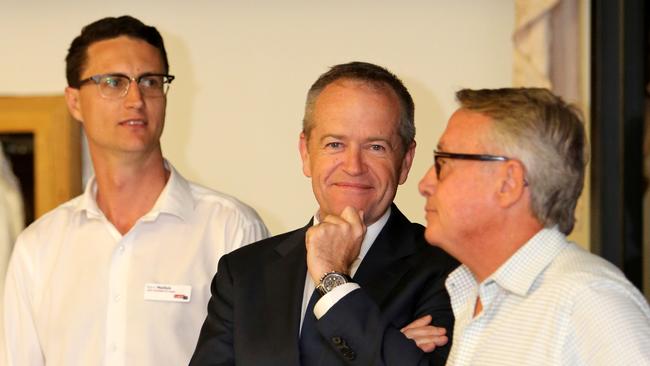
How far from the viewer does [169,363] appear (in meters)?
3.62

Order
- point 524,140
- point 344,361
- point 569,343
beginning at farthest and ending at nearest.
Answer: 1. point 344,361
2. point 524,140
3. point 569,343

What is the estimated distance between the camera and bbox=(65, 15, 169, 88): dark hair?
12.7 feet

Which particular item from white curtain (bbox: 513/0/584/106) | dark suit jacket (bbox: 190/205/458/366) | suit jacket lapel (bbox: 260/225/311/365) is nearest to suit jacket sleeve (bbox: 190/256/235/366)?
dark suit jacket (bbox: 190/205/458/366)

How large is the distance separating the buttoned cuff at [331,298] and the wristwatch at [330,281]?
0.9 inches

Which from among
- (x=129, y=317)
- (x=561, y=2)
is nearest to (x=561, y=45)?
(x=561, y=2)

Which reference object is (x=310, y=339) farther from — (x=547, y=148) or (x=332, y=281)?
(x=547, y=148)

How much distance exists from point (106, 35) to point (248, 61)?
173 centimetres

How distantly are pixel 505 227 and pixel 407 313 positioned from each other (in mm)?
585

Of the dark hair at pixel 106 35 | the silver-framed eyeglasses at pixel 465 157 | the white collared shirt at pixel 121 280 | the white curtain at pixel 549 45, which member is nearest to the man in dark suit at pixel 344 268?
the silver-framed eyeglasses at pixel 465 157

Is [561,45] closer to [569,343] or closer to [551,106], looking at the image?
[551,106]

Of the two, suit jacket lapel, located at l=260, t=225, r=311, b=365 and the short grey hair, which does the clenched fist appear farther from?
the short grey hair

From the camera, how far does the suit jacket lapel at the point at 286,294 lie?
293 centimetres

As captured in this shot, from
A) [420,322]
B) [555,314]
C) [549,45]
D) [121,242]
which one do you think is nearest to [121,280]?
[121,242]

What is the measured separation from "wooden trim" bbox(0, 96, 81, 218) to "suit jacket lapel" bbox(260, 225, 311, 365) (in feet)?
8.51
